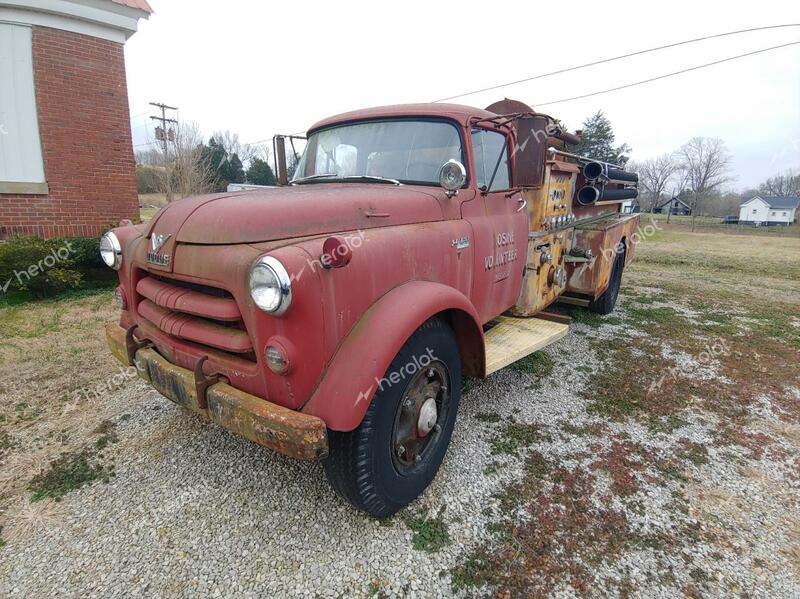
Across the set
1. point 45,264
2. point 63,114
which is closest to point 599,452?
point 45,264

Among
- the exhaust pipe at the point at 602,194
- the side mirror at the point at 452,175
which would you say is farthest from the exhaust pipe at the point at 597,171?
the side mirror at the point at 452,175

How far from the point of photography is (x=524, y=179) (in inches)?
126

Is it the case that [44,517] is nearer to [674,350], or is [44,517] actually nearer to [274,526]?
[274,526]

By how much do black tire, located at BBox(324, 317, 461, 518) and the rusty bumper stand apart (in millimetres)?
280

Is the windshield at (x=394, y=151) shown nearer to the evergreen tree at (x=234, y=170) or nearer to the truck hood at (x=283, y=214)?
the truck hood at (x=283, y=214)

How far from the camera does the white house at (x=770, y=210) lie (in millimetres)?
51750

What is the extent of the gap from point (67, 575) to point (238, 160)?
37.8 metres

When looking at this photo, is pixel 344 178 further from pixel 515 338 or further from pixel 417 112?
pixel 515 338

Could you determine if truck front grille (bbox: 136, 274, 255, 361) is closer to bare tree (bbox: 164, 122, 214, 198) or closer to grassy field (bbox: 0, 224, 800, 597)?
grassy field (bbox: 0, 224, 800, 597)

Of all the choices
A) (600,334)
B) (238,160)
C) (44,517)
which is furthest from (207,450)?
(238,160)

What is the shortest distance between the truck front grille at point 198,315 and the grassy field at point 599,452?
118 cm

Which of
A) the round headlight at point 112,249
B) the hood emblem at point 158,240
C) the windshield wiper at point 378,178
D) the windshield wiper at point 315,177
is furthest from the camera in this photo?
the windshield wiper at point 315,177

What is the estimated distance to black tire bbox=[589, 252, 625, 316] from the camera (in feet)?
19.5

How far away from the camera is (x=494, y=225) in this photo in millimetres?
3135
